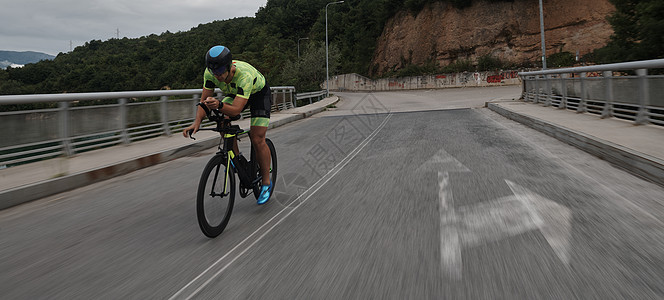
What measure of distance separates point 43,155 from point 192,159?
2758mm

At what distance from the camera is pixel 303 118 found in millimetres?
21062

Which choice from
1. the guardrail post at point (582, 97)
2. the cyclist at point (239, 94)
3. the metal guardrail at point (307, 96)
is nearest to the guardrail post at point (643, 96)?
the guardrail post at point (582, 97)

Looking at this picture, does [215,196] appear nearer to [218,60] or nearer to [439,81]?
[218,60]

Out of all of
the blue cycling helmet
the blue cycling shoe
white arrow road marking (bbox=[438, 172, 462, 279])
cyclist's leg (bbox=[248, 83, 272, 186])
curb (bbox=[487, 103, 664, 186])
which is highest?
the blue cycling helmet

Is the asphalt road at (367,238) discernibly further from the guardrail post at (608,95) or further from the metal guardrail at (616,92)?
the guardrail post at (608,95)

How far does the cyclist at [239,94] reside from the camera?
4051mm

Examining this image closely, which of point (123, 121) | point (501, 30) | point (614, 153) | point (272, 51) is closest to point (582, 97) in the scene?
point (614, 153)

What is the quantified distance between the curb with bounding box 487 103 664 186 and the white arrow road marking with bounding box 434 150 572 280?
187 cm

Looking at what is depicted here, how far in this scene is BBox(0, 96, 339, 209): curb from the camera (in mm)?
5941

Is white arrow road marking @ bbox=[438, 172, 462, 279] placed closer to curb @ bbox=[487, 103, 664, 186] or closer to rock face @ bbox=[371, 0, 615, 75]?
curb @ bbox=[487, 103, 664, 186]

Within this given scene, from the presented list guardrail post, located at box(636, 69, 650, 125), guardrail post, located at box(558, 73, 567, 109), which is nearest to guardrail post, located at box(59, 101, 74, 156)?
guardrail post, located at box(636, 69, 650, 125)

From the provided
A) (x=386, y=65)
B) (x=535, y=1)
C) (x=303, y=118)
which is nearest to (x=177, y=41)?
(x=386, y=65)

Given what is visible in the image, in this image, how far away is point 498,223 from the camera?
4121mm

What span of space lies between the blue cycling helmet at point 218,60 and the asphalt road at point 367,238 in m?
1.57
